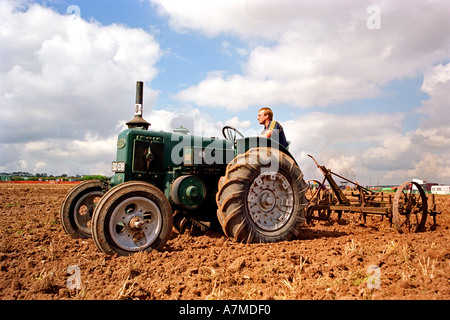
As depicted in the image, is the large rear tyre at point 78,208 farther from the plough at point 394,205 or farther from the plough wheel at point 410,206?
the plough wheel at point 410,206

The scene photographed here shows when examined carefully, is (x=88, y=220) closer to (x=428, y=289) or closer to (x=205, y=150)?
(x=205, y=150)

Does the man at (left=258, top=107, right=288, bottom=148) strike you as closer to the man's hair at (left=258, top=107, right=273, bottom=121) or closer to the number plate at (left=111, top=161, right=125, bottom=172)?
the man's hair at (left=258, top=107, right=273, bottom=121)

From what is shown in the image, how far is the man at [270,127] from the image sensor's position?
19.5 ft

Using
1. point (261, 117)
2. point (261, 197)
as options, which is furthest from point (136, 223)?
point (261, 117)

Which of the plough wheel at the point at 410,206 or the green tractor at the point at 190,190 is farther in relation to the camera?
the plough wheel at the point at 410,206

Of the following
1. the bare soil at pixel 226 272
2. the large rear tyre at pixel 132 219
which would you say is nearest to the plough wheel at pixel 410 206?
the bare soil at pixel 226 272

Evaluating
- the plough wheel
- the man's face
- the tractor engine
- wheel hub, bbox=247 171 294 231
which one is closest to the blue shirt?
the man's face

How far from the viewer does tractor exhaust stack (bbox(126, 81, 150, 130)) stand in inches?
236

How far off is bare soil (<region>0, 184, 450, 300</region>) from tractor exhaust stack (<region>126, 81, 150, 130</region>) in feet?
7.18

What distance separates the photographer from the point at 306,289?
2.98 metres

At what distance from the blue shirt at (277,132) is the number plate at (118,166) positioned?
251 centimetres

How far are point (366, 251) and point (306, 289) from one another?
189cm
